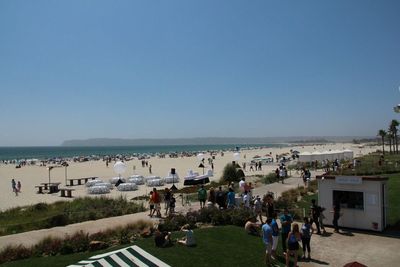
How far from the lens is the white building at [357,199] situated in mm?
14555

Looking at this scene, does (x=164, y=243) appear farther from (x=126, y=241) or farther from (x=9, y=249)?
(x=9, y=249)

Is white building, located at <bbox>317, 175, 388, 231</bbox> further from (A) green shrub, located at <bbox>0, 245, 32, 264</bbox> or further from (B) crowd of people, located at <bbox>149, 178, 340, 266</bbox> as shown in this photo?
(A) green shrub, located at <bbox>0, 245, 32, 264</bbox>

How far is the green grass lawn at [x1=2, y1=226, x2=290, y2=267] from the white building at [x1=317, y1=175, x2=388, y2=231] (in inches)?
169

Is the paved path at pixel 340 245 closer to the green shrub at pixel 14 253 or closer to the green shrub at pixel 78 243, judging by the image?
the green shrub at pixel 14 253

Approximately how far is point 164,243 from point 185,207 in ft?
27.2

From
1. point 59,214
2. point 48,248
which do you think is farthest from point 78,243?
point 59,214

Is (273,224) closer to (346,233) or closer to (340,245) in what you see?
(340,245)

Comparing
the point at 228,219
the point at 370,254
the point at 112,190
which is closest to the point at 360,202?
the point at 370,254

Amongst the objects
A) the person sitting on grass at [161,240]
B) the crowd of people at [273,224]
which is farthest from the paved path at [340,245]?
the person sitting on grass at [161,240]

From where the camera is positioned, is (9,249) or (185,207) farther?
(185,207)

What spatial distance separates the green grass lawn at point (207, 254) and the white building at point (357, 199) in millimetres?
4280

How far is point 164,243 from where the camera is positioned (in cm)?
1192

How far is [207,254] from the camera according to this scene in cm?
1120

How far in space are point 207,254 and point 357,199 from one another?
7.46m
